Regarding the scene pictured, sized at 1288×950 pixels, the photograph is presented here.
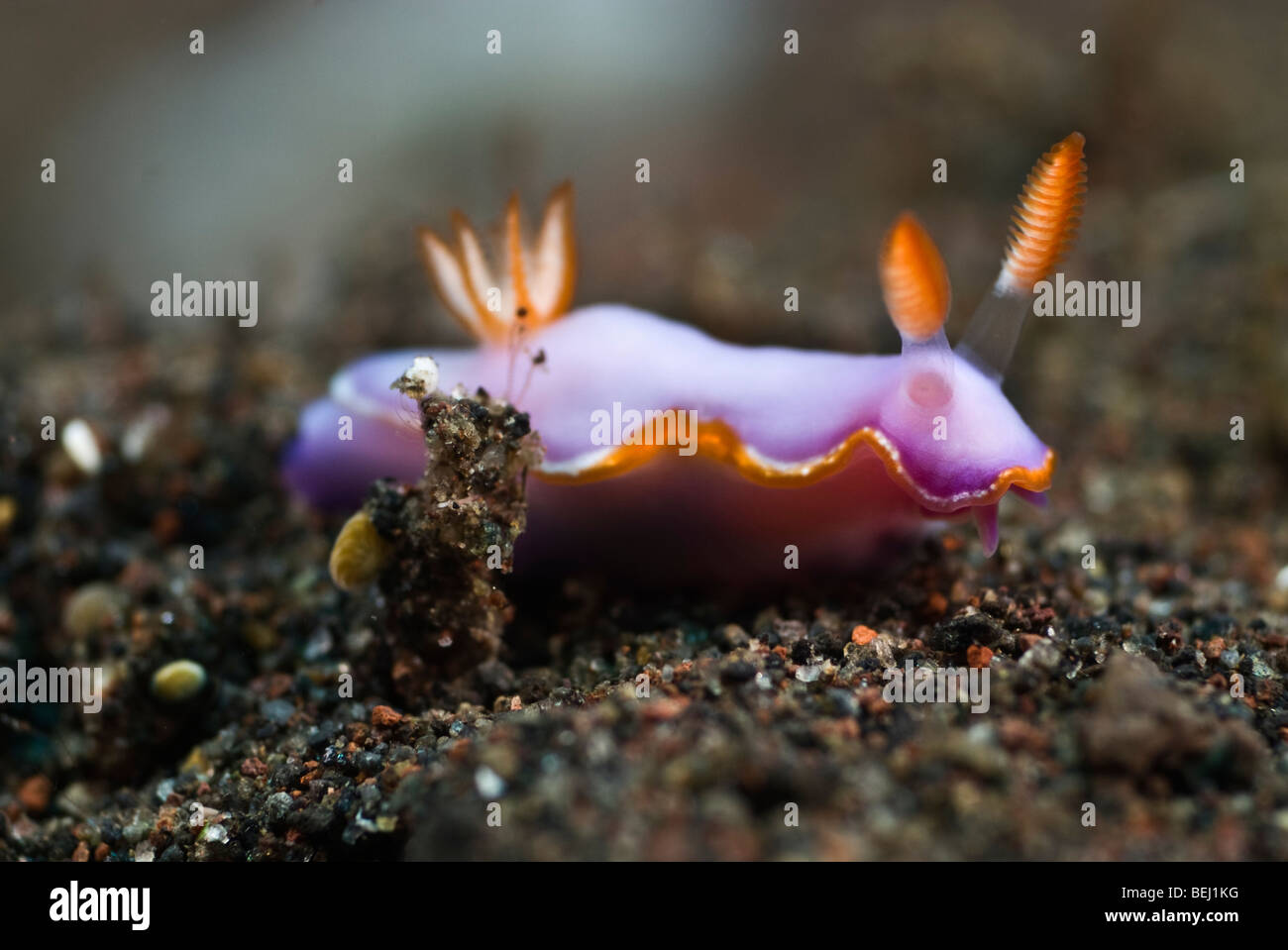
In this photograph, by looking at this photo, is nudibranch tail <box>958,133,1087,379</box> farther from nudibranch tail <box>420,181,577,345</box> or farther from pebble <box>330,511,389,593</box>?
pebble <box>330,511,389,593</box>

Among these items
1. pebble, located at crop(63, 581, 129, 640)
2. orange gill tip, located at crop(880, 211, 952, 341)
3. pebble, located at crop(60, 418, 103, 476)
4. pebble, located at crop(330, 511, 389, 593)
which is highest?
orange gill tip, located at crop(880, 211, 952, 341)

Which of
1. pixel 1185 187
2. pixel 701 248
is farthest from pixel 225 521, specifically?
pixel 1185 187

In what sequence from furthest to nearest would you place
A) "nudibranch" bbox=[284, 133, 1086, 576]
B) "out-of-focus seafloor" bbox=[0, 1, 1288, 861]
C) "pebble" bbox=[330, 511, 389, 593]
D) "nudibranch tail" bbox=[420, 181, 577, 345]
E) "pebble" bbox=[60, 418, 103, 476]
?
"pebble" bbox=[60, 418, 103, 476] < "nudibranch tail" bbox=[420, 181, 577, 345] < "pebble" bbox=[330, 511, 389, 593] < "nudibranch" bbox=[284, 133, 1086, 576] < "out-of-focus seafloor" bbox=[0, 1, 1288, 861]

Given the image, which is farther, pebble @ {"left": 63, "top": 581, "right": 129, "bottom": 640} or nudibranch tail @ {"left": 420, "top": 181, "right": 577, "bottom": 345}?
pebble @ {"left": 63, "top": 581, "right": 129, "bottom": 640}

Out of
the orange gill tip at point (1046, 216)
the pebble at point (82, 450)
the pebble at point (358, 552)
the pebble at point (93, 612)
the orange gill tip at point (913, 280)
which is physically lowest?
the pebble at point (93, 612)

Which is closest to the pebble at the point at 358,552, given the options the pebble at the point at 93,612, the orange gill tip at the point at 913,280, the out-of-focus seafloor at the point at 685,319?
the out-of-focus seafloor at the point at 685,319

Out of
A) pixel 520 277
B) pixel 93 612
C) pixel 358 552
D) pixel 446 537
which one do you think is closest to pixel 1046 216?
pixel 520 277

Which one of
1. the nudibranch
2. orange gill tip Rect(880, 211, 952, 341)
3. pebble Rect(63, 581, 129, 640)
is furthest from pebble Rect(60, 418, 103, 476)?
orange gill tip Rect(880, 211, 952, 341)

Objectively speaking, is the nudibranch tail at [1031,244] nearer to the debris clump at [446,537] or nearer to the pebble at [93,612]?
the debris clump at [446,537]
